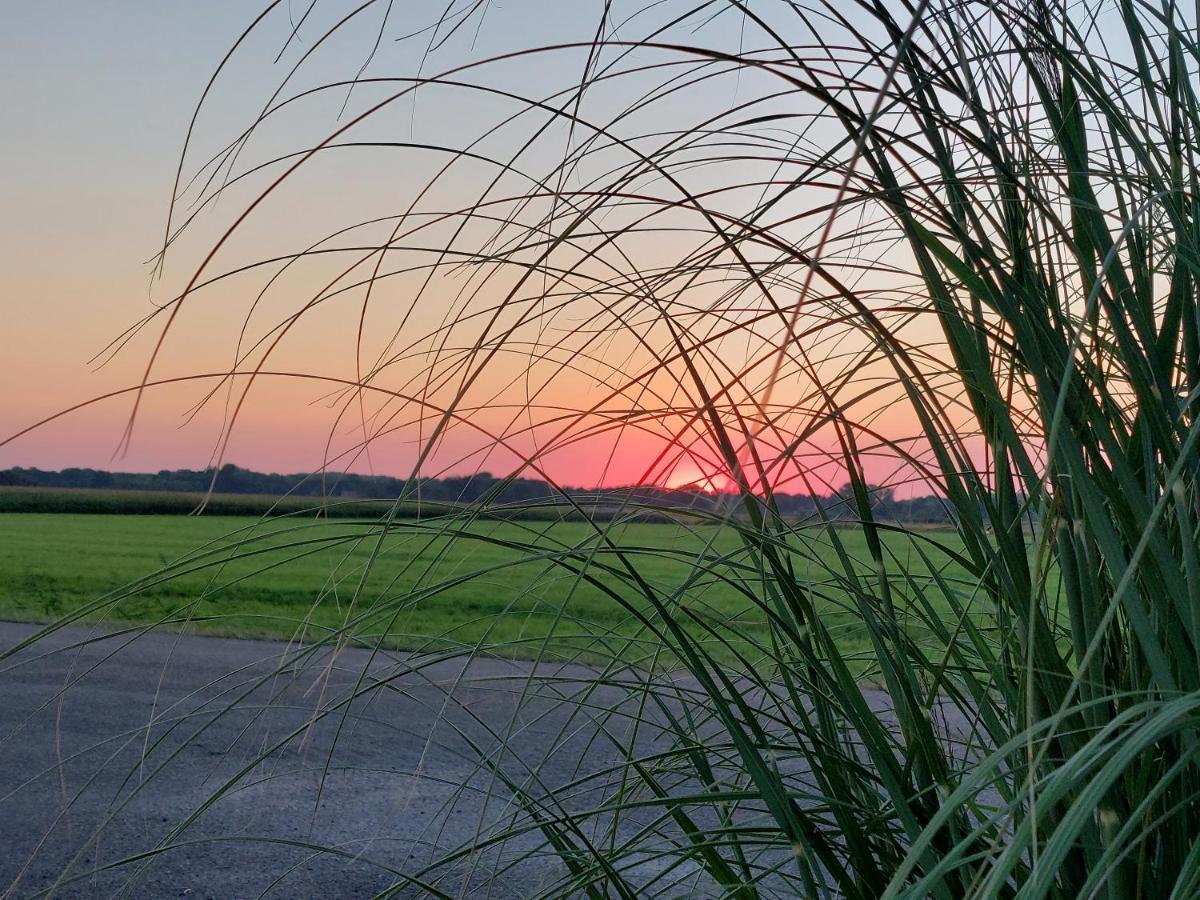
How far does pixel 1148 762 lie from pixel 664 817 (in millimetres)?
361

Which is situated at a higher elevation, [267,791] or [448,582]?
[448,582]

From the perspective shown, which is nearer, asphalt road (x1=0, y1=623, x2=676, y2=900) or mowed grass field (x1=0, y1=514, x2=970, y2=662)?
mowed grass field (x1=0, y1=514, x2=970, y2=662)

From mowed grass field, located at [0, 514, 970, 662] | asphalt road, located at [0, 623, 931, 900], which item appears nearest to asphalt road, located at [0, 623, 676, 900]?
asphalt road, located at [0, 623, 931, 900]

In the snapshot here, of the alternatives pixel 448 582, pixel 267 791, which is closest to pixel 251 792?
pixel 267 791

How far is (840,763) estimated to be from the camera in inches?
31.1

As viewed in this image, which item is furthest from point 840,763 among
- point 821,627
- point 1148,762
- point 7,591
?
point 7,591

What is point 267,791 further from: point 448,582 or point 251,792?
point 448,582

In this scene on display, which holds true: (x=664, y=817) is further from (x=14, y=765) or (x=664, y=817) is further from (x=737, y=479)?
(x=14, y=765)

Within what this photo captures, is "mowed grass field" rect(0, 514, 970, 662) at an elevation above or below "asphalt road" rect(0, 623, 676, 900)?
above

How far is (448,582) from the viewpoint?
0.77 m

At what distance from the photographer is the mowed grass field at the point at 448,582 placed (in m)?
0.79

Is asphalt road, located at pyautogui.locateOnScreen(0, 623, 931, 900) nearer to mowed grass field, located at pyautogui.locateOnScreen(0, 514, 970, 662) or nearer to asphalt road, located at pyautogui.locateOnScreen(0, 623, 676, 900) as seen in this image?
asphalt road, located at pyautogui.locateOnScreen(0, 623, 676, 900)

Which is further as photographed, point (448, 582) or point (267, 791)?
point (267, 791)

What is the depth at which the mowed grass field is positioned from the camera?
2.59 feet
